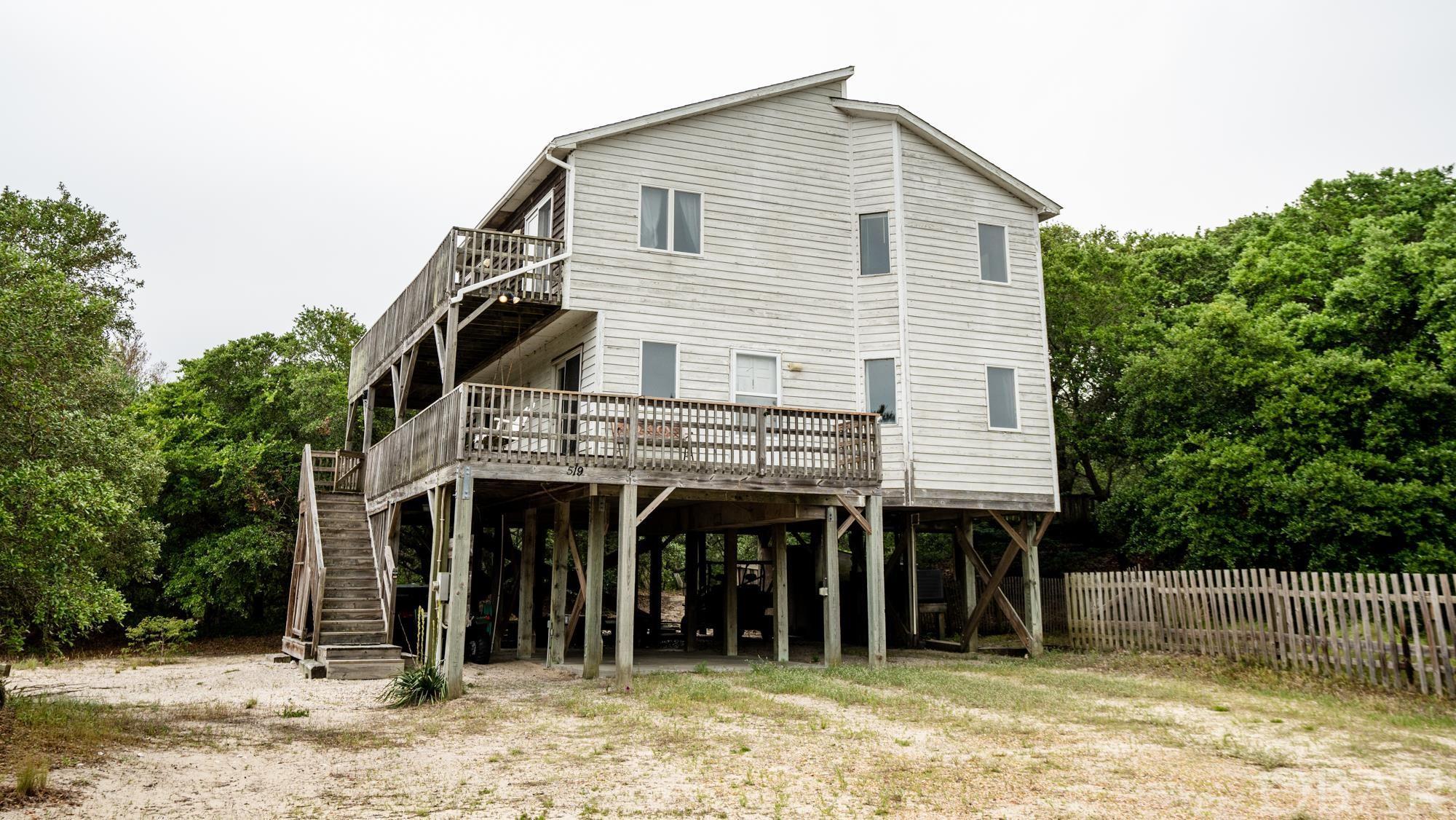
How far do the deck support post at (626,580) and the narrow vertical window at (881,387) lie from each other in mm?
6414

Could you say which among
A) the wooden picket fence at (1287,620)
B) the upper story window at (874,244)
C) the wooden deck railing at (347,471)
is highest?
the upper story window at (874,244)

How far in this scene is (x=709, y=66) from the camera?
271 ft

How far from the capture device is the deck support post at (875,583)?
16.8 m

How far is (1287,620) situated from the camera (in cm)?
1548

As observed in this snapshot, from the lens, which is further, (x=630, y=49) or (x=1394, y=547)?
(x=630, y=49)

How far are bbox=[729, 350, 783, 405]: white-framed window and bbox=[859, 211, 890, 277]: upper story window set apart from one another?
10.1ft

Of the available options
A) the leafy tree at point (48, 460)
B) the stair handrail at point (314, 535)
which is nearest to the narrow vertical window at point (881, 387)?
the stair handrail at point (314, 535)

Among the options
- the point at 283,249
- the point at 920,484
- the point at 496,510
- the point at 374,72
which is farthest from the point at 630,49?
the point at 283,249

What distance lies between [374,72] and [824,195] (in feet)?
52.3

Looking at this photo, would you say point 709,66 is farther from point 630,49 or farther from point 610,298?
point 610,298

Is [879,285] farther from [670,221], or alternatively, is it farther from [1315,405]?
[1315,405]

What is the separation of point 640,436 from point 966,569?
36.9 ft

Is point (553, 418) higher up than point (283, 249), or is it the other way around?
point (283, 249)

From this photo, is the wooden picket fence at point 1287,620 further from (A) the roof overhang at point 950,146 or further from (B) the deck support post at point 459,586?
(B) the deck support post at point 459,586
